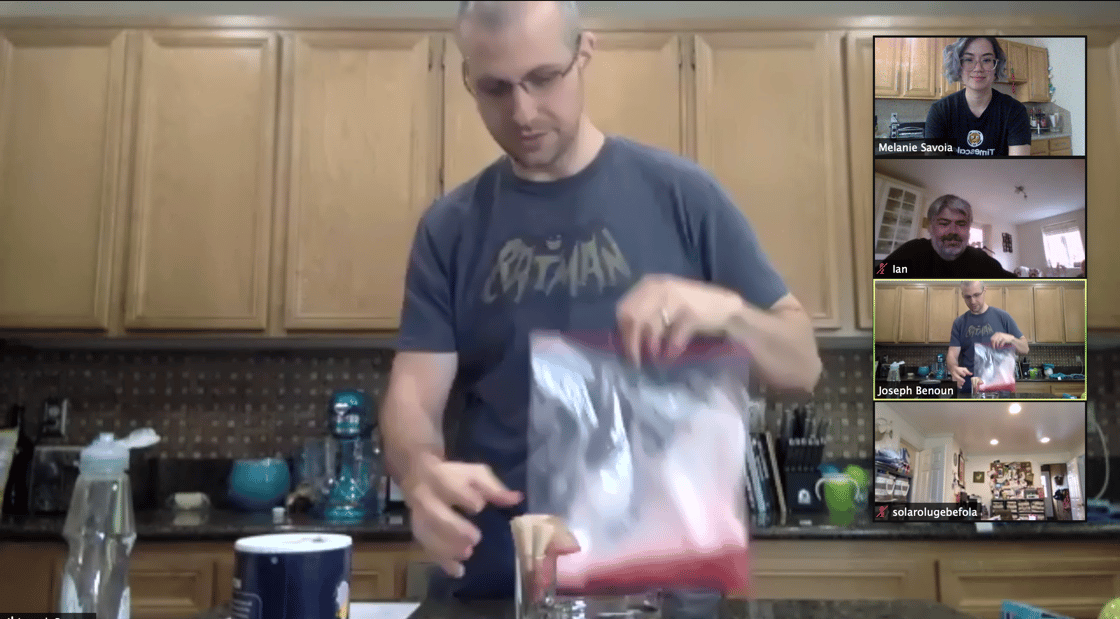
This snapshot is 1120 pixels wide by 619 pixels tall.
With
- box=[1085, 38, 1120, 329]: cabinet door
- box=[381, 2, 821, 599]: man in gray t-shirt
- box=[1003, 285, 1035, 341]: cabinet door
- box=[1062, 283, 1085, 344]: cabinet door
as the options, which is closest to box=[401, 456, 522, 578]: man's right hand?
box=[381, 2, 821, 599]: man in gray t-shirt

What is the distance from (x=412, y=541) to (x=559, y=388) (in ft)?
0.58

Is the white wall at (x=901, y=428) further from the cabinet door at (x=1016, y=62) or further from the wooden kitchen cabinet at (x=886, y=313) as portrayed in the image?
the cabinet door at (x=1016, y=62)

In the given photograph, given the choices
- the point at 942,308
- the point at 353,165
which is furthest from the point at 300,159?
the point at 942,308

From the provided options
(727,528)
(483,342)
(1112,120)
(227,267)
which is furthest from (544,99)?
(1112,120)

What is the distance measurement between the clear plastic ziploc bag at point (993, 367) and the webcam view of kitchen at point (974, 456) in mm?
28

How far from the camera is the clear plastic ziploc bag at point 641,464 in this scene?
1.87ft

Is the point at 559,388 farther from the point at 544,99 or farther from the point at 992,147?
the point at 992,147

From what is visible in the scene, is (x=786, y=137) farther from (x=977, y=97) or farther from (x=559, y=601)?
(x=559, y=601)

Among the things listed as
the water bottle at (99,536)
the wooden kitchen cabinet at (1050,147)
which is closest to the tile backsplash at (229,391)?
the wooden kitchen cabinet at (1050,147)

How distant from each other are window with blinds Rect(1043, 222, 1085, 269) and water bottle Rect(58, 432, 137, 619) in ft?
4.27

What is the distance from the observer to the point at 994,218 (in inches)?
51.5

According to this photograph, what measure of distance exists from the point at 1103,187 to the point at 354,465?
1.58 metres

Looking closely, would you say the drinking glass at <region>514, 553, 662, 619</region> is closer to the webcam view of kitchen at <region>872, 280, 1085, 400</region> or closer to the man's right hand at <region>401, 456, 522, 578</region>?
the man's right hand at <region>401, 456, 522, 578</region>

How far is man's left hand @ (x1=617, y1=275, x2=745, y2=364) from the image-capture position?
585 mm
